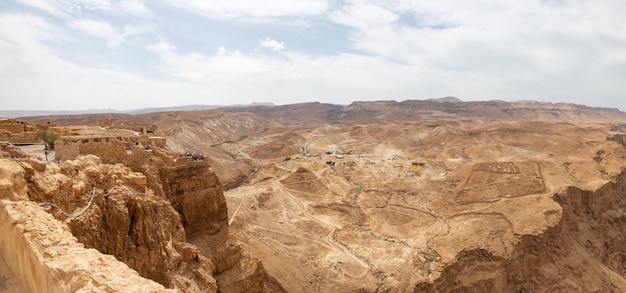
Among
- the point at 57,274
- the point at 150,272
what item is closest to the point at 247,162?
the point at 150,272

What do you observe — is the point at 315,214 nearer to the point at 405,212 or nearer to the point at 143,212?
the point at 405,212

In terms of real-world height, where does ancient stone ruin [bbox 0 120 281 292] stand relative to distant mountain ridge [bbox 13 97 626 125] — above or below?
below

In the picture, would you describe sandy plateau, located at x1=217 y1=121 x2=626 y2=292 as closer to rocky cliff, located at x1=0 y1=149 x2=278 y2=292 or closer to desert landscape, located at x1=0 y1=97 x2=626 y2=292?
desert landscape, located at x1=0 y1=97 x2=626 y2=292

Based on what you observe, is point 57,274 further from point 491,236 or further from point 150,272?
point 491,236

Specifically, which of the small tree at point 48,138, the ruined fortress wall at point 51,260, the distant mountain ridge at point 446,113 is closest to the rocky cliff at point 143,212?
the ruined fortress wall at point 51,260

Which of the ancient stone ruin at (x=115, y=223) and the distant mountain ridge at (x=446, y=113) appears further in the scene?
the distant mountain ridge at (x=446, y=113)

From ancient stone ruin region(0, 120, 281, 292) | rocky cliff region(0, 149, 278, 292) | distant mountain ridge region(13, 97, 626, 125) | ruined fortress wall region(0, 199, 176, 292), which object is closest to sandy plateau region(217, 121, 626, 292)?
rocky cliff region(0, 149, 278, 292)

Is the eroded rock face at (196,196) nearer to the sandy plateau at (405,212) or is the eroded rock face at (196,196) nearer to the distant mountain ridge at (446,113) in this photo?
the sandy plateau at (405,212)
